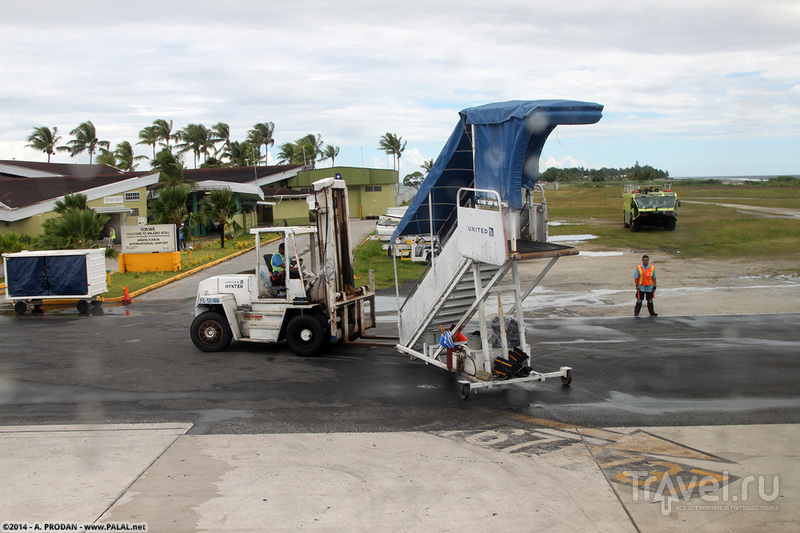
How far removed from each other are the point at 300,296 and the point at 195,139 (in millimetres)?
68112

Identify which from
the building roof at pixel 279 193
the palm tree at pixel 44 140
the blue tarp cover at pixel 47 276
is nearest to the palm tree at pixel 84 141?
the palm tree at pixel 44 140

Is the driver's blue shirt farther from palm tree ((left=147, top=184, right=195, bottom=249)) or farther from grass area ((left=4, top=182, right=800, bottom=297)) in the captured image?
palm tree ((left=147, top=184, right=195, bottom=249))

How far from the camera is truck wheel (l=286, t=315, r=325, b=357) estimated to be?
1321 cm


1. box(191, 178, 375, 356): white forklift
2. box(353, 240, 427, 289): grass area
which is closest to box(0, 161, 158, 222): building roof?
box(353, 240, 427, 289): grass area

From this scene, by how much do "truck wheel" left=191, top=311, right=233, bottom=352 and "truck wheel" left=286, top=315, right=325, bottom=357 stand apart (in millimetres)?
1486

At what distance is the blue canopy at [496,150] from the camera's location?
29.1ft

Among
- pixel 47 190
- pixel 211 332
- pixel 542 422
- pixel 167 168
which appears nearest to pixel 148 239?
pixel 167 168

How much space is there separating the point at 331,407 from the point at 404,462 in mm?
2524

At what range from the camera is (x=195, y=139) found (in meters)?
76.1

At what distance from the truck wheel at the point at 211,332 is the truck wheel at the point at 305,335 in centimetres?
149

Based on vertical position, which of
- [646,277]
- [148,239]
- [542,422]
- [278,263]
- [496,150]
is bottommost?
[542,422]

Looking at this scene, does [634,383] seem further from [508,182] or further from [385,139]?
[385,139]

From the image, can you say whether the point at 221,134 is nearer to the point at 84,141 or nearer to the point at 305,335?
the point at 84,141

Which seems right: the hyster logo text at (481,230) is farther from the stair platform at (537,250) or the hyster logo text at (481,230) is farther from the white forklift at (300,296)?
the white forklift at (300,296)
